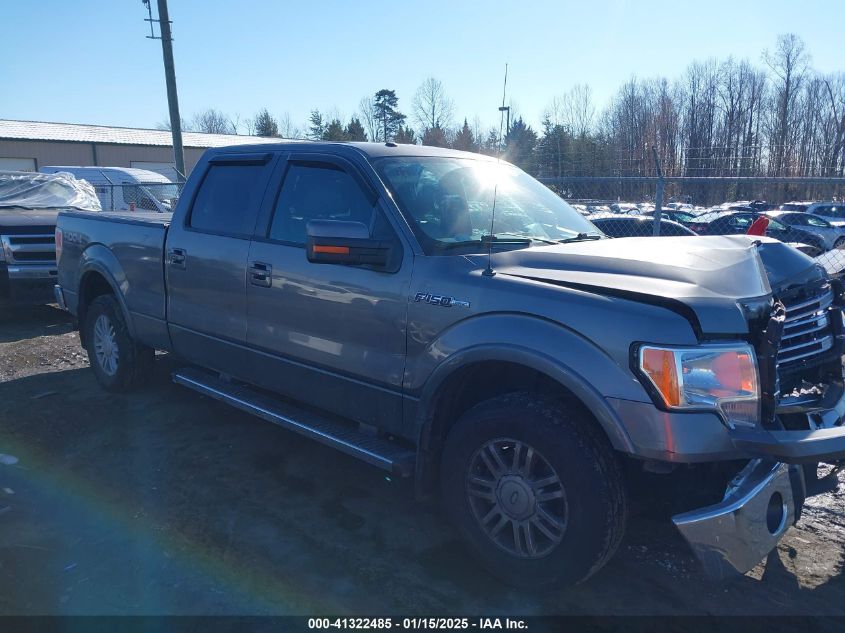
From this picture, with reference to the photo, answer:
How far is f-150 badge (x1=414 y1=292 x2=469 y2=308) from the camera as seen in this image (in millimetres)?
3268

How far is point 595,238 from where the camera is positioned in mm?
4266

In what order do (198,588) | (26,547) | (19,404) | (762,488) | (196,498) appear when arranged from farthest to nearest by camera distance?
(19,404) → (196,498) → (26,547) → (198,588) → (762,488)

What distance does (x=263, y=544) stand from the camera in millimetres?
3613

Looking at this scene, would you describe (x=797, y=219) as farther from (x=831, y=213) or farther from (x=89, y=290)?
(x=89, y=290)

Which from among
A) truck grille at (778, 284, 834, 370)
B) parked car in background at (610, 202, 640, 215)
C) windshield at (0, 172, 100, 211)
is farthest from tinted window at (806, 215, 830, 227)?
truck grille at (778, 284, 834, 370)

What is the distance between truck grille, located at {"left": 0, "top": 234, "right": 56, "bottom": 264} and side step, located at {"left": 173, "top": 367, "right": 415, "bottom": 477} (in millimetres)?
5030

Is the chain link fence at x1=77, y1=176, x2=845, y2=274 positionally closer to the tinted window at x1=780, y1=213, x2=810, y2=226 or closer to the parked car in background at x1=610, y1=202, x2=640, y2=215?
the parked car in background at x1=610, y1=202, x2=640, y2=215

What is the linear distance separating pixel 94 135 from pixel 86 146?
1.97 m

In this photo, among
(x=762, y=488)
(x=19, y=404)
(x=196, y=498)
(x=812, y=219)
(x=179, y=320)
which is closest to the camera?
(x=762, y=488)

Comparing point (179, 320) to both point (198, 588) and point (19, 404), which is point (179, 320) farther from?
point (198, 588)

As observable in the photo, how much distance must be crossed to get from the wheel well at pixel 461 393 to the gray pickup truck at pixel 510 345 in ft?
0.04

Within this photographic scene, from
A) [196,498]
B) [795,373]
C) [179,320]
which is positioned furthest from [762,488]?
[179,320]

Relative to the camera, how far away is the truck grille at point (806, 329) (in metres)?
3.17

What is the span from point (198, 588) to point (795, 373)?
301 centimetres
